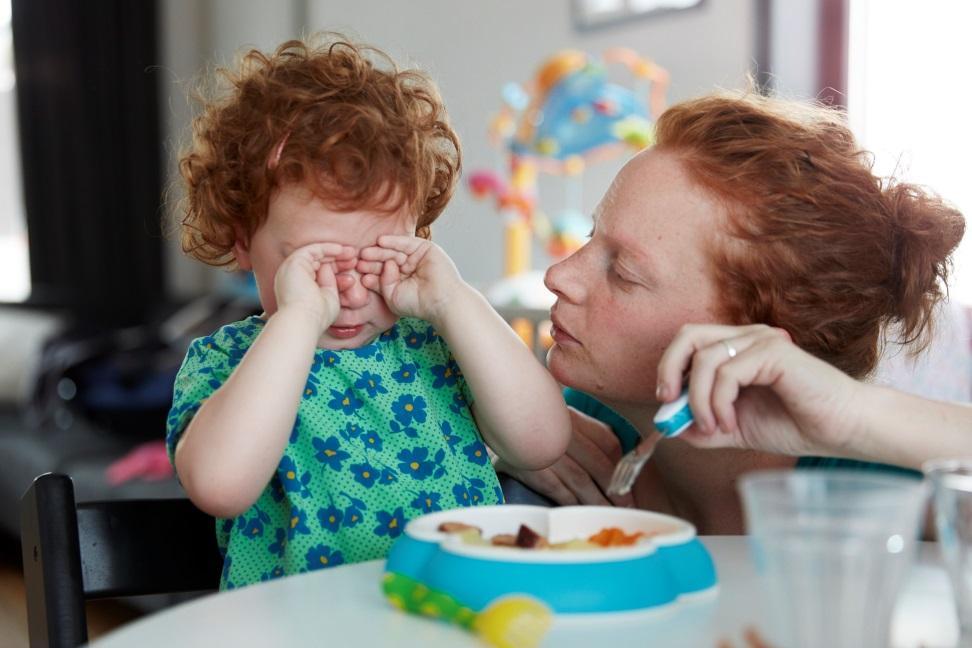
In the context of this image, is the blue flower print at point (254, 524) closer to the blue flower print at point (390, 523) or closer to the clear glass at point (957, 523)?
the blue flower print at point (390, 523)

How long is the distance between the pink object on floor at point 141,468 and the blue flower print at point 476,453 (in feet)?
7.48

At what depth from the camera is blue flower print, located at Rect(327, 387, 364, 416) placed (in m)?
1.21

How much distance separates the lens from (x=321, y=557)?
115 cm

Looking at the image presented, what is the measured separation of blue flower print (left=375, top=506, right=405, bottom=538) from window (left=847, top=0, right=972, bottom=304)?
90.5 inches

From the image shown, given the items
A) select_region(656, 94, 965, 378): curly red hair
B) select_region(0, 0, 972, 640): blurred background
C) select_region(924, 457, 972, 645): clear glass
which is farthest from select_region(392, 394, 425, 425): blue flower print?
select_region(924, 457, 972, 645): clear glass

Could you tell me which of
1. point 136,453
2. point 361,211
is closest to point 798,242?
point 361,211

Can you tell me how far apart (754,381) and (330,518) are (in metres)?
0.45

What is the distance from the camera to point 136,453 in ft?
11.6

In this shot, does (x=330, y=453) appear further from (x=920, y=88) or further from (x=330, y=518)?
(x=920, y=88)

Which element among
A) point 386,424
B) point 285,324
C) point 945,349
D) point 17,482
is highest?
point 285,324

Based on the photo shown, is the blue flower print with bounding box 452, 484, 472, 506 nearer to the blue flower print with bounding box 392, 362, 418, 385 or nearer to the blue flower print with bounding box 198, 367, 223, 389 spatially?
the blue flower print with bounding box 392, 362, 418, 385

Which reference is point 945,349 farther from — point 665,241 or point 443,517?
point 443,517

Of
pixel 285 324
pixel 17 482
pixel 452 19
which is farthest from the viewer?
pixel 452 19

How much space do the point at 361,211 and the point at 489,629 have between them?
1.84ft
